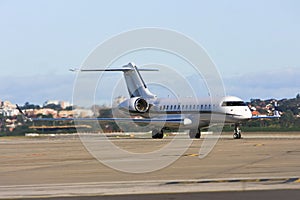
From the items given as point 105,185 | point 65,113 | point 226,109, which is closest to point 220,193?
point 105,185

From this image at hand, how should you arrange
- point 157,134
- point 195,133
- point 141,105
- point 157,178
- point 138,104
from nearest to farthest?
point 157,178 < point 195,133 < point 138,104 < point 141,105 < point 157,134

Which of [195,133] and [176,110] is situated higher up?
[176,110]

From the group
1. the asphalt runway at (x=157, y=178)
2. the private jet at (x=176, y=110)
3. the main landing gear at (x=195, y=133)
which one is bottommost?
the asphalt runway at (x=157, y=178)

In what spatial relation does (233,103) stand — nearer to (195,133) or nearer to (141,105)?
(195,133)

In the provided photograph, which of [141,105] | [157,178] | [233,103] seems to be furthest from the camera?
[141,105]

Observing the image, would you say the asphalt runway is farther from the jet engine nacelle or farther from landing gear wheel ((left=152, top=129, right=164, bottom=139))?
landing gear wheel ((left=152, top=129, right=164, bottom=139))

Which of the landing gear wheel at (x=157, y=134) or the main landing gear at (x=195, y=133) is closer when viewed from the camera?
the main landing gear at (x=195, y=133)

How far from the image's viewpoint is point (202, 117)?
63500mm

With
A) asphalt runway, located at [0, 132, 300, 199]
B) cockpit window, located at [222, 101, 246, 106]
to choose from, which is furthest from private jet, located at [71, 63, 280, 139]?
asphalt runway, located at [0, 132, 300, 199]

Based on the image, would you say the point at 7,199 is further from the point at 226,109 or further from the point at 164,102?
the point at 164,102

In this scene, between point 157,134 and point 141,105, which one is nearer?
point 141,105

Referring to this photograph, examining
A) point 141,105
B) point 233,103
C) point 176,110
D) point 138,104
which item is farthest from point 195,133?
point 138,104

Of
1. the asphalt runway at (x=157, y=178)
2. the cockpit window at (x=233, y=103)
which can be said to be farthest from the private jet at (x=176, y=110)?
the asphalt runway at (x=157, y=178)

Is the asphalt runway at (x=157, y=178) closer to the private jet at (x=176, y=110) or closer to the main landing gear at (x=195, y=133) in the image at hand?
the private jet at (x=176, y=110)
